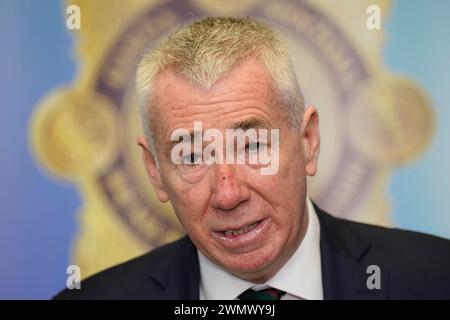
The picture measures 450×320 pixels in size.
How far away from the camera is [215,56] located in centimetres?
163

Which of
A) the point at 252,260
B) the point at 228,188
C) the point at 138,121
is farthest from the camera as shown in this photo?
the point at 138,121

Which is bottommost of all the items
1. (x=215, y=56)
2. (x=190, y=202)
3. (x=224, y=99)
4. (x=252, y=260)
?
(x=252, y=260)

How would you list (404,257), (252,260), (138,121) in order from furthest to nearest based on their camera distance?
(138,121), (404,257), (252,260)

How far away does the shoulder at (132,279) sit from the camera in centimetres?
194

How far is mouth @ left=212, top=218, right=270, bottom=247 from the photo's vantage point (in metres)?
1.68

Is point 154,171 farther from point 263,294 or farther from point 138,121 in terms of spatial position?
point 138,121

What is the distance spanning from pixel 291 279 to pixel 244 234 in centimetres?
25

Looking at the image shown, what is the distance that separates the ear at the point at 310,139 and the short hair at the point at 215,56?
0.14 ft

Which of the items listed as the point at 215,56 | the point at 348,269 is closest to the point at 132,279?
the point at 348,269

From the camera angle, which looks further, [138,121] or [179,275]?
[138,121]

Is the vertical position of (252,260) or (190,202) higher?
(190,202)

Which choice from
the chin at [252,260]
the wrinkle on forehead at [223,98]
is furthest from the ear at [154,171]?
the chin at [252,260]

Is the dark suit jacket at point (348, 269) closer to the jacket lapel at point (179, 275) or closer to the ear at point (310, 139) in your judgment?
the jacket lapel at point (179, 275)

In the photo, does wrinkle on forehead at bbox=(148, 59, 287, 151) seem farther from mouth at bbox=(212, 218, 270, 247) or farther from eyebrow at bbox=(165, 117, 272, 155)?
mouth at bbox=(212, 218, 270, 247)
